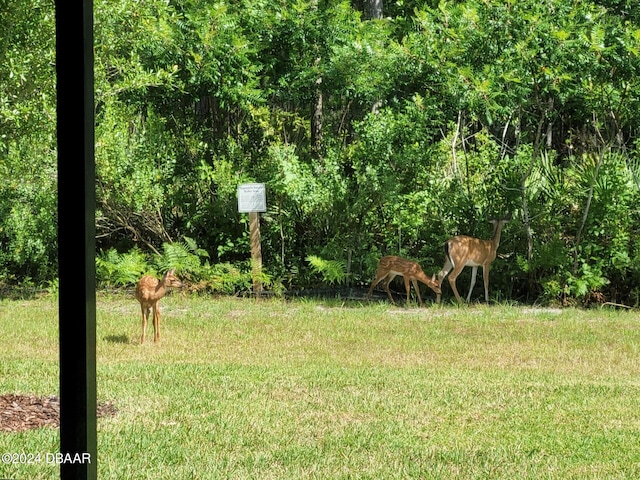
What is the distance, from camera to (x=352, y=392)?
20.3 feet

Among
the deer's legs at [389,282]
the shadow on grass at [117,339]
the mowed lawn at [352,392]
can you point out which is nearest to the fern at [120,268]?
the mowed lawn at [352,392]

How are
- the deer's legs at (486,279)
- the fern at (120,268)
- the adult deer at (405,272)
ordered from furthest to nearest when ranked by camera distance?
1. the fern at (120,268)
2. the deer's legs at (486,279)
3. the adult deer at (405,272)

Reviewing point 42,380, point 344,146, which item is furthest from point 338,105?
point 42,380

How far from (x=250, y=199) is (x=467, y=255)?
2.73 metres

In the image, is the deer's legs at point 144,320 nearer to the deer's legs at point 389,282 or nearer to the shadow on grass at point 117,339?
the shadow on grass at point 117,339

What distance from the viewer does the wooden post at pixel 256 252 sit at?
36.9 ft

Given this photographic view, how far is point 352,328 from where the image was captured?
28.8ft

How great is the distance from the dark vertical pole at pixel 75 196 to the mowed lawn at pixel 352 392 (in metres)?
2.51

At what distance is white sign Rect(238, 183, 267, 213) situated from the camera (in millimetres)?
11062

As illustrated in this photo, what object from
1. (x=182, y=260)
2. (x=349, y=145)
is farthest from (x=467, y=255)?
(x=182, y=260)

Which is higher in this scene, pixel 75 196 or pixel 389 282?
pixel 75 196

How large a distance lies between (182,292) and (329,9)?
4052 millimetres

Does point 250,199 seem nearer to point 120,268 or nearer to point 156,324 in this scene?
point 120,268

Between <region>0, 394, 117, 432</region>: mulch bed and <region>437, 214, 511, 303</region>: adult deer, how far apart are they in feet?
18.2
